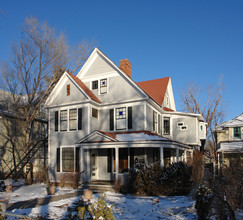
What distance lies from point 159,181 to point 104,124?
672 cm

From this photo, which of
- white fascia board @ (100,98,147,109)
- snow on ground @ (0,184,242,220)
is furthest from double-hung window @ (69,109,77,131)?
snow on ground @ (0,184,242,220)

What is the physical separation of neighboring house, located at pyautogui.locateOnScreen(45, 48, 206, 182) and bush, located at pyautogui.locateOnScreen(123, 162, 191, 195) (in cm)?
208

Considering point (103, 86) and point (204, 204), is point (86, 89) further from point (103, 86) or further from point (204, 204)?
point (204, 204)

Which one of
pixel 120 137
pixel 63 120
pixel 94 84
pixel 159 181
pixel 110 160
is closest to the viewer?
pixel 159 181

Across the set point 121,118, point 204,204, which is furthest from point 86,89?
point 204,204

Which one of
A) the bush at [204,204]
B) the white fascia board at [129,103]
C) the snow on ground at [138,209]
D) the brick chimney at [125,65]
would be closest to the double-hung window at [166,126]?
the white fascia board at [129,103]

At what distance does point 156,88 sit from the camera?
73.5 ft

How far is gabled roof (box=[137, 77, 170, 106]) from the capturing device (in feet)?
68.5

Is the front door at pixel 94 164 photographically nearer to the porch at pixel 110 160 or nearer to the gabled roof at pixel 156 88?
the porch at pixel 110 160

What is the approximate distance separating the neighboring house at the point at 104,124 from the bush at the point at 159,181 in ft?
6.83

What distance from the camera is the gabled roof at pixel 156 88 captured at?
20.9 metres

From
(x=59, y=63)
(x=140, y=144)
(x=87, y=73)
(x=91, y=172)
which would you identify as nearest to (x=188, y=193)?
(x=140, y=144)

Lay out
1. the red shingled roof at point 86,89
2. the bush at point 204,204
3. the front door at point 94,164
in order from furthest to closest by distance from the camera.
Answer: the red shingled roof at point 86,89 → the front door at point 94,164 → the bush at point 204,204

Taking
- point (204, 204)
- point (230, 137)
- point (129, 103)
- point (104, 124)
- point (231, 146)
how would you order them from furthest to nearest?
point (230, 137) → point (231, 146) → point (104, 124) → point (129, 103) → point (204, 204)
